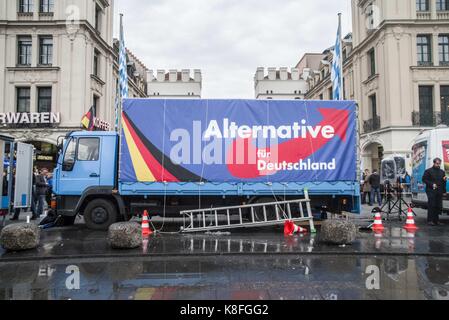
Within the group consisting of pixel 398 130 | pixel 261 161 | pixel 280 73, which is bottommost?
pixel 261 161

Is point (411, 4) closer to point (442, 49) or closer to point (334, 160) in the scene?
point (442, 49)

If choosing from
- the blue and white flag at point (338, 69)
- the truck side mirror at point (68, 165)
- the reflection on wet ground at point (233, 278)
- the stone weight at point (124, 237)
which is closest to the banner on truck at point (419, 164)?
the blue and white flag at point (338, 69)

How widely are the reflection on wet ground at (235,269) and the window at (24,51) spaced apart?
21372mm

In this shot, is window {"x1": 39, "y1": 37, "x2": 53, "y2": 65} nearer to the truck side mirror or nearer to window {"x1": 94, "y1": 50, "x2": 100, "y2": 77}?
window {"x1": 94, "y1": 50, "x2": 100, "y2": 77}

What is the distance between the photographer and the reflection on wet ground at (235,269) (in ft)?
15.6

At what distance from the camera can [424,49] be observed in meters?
26.7

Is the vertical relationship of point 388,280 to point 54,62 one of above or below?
below

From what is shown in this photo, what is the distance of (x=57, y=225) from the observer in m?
10.8

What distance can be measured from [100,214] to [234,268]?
526 centimetres

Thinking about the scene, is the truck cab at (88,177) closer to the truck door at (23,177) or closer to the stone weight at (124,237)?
the stone weight at (124,237)

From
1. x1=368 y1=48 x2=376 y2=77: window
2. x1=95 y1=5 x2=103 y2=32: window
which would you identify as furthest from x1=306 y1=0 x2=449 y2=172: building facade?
x1=95 y1=5 x2=103 y2=32: window

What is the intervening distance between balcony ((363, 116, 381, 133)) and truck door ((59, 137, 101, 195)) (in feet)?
79.0

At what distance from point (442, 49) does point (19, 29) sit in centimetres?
3130

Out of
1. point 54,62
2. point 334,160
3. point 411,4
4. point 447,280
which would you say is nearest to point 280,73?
point 411,4
